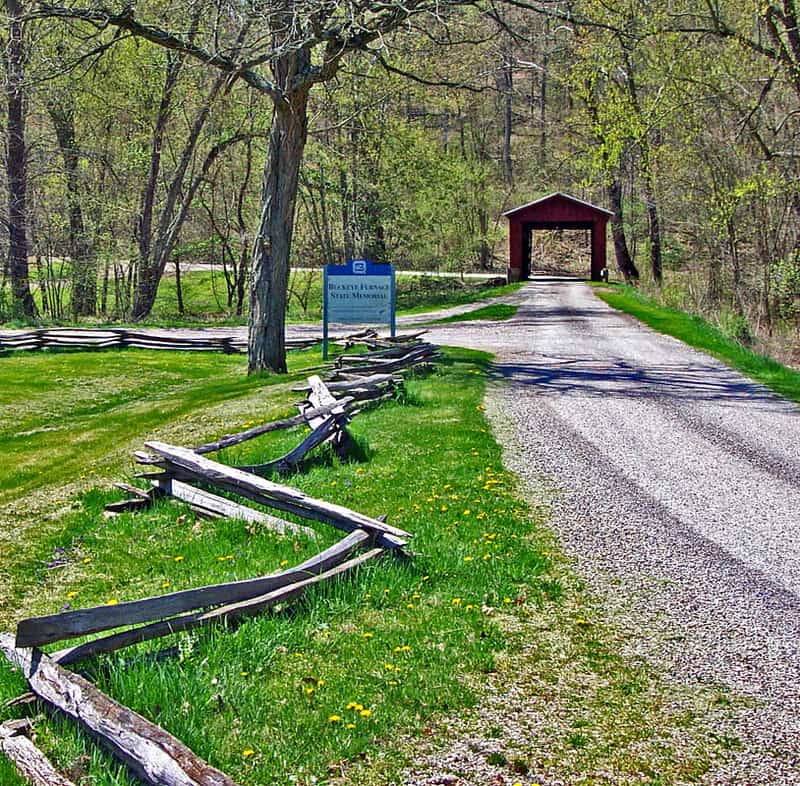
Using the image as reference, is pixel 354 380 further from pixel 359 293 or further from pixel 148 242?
pixel 148 242

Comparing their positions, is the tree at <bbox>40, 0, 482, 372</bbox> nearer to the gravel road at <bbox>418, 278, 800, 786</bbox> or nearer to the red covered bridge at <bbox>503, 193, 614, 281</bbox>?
the gravel road at <bbox>418, 278, 800, 786</bbox>

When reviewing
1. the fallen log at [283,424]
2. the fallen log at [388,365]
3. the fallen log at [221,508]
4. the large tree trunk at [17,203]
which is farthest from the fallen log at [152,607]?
the large tree trunk at [17,203]

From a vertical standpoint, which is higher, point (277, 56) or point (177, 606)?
point (277, 56)

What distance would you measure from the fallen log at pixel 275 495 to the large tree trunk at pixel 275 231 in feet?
28.6

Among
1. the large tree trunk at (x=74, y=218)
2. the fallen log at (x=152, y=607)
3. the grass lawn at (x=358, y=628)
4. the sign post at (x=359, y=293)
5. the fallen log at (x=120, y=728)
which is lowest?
the grass lawn at (x=358, y=628)

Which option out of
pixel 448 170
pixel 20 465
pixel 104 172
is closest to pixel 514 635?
pixel 20 465

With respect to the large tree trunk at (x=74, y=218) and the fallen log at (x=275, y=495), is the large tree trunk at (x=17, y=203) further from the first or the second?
the fallen log at (x=275, y=495)

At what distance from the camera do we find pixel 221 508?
332 inches

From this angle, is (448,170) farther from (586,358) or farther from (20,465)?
(20,465)

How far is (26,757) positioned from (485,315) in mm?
26947

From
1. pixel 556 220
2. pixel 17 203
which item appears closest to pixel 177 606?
pixel 17 203

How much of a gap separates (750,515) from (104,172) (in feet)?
114

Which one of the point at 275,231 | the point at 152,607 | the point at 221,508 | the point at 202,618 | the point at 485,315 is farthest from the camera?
the point at 485,315

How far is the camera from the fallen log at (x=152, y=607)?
15.6 feet
